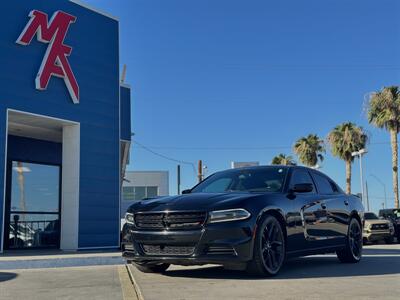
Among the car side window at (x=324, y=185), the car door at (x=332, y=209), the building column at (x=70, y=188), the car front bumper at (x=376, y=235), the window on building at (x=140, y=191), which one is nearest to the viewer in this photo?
the car door at (x=332, y=209)

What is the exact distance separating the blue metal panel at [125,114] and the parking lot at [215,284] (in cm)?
1002

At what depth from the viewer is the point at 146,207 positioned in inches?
264

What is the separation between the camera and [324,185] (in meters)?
8.71

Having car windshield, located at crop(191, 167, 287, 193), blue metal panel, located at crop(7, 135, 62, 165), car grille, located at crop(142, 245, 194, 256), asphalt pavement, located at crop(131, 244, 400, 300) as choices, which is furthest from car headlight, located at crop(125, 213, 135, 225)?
blue metal panel, located at crop(7, 135, 62, 165)

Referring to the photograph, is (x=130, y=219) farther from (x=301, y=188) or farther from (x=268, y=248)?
(x=301, y=188)

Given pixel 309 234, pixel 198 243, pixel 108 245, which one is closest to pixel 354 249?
pixel 309 234

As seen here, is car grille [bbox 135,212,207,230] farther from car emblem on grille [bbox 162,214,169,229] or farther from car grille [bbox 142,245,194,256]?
car grille [bbox 142,245,194,256]

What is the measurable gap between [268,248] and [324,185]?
2600 mm

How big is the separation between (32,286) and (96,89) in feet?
31.6

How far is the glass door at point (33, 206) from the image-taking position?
16.1m

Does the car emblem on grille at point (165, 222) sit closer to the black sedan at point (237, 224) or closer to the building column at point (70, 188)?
the black sedan at point (237, 224)

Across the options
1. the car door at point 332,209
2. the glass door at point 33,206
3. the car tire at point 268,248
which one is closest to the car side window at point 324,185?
the car door at point 332,209

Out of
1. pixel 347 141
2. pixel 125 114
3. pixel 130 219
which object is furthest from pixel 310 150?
pixel 130 219

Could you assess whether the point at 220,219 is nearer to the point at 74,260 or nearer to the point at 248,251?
the point at 248,251
